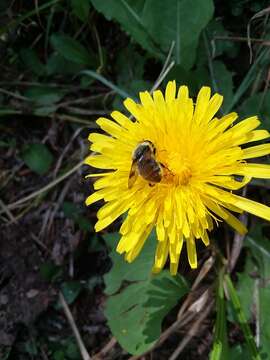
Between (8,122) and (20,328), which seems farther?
(8,122)

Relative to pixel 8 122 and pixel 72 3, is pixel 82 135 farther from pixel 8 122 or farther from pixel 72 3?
pixel 72 3

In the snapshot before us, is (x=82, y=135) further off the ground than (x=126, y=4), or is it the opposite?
(x=126, y=4)

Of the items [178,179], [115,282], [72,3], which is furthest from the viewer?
[72,3]

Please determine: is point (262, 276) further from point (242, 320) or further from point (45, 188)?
point (45, 188)

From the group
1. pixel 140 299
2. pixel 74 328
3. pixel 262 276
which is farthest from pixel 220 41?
pixel 74 328

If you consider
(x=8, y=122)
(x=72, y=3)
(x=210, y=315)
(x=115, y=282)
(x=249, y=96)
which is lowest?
(x=210, y=315)

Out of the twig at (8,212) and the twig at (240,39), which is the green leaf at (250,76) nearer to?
the twig at (240,39)

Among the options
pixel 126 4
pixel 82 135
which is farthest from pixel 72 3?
pixel 82 135
